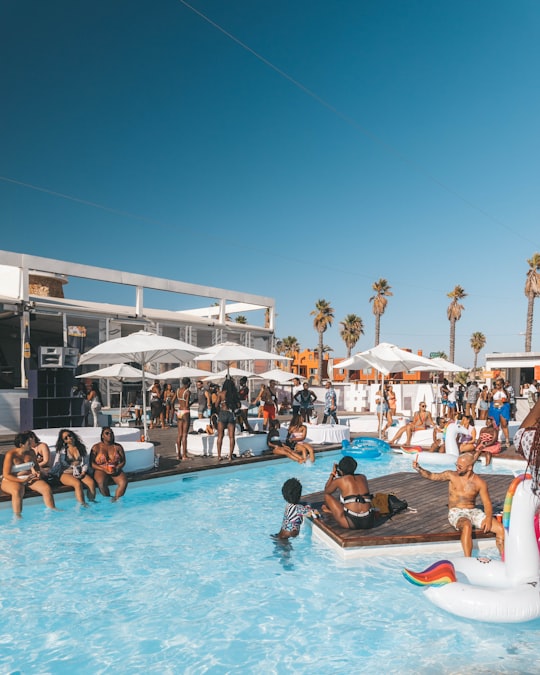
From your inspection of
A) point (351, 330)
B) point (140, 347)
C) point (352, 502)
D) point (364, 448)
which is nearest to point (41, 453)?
point (140, 347)

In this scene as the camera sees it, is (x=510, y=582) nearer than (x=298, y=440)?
Yes

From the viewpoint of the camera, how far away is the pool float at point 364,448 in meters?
14.0

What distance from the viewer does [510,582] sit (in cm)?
498

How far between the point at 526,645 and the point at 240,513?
16.4 ft

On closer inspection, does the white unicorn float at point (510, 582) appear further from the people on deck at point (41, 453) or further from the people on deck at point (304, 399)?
the people on deck at point (304, 399)

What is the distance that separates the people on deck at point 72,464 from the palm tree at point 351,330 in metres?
50.9

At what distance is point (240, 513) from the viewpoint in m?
8.70

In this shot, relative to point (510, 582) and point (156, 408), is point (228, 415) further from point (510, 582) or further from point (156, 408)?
point (156, 408)

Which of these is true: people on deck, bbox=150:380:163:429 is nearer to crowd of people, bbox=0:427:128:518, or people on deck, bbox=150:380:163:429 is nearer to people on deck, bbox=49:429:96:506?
crowd of people, bbox=0:427:128:518

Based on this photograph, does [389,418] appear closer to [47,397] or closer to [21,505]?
[47,397]

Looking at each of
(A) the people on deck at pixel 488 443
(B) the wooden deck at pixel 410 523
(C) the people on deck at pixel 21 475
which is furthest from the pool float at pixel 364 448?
(C) the people on deck at pixel 21 475

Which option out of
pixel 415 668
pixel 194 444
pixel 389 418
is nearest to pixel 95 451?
pixel 194 444

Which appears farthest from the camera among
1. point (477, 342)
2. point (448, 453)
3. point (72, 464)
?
point (477, 342)

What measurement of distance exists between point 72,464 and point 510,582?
7043 mm
